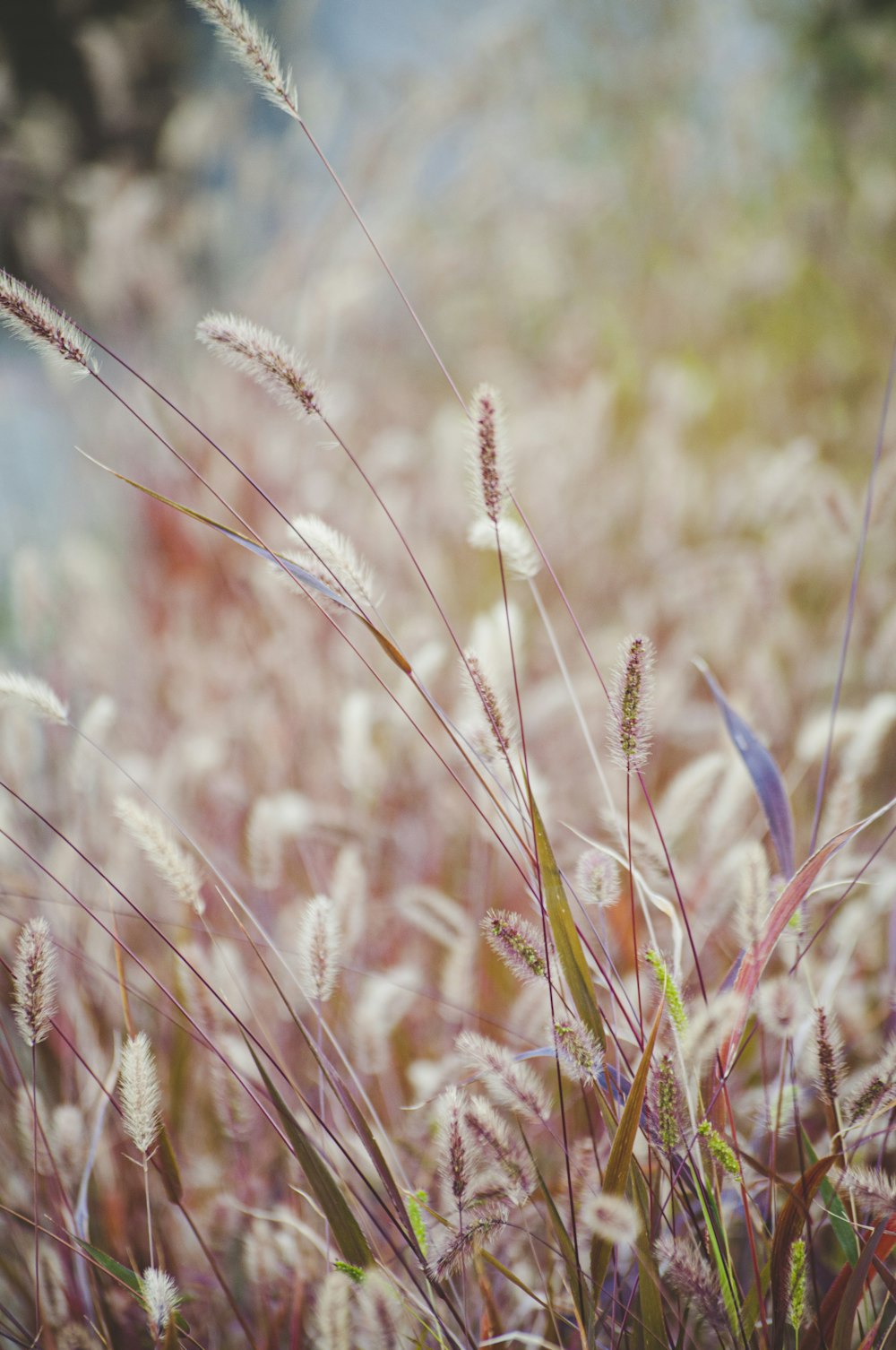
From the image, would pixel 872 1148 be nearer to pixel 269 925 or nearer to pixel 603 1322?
pixel 603 1322

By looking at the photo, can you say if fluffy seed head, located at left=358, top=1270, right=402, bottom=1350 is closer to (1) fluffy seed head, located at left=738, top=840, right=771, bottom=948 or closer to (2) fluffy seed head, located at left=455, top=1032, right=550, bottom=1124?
(2) fluffy seed head, located at left=455, top=1032, right=550, bottom=1124

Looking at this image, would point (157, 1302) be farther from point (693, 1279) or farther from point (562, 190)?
point (562, 190)

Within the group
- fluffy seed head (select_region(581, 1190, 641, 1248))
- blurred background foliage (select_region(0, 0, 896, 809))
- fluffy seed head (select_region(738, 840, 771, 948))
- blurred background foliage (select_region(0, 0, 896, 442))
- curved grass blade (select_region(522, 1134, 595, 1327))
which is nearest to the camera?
fluffy seed head (select_region(581, 1190, 641, 1248))

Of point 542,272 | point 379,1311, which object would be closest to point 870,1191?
point 379,1311

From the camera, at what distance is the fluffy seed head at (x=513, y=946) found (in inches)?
21.5

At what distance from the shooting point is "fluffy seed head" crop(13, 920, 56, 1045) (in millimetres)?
574

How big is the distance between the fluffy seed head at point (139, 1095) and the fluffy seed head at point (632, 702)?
39 centimetres

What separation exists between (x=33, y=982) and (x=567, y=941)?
0.38m

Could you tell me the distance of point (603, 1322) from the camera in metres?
0.62

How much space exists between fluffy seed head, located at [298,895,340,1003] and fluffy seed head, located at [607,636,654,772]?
256mm

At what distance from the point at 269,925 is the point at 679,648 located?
89cm

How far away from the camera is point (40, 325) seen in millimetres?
585

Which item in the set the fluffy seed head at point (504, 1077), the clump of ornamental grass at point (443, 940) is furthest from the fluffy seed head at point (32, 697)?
the fluffy seed head at point (504, 1077)

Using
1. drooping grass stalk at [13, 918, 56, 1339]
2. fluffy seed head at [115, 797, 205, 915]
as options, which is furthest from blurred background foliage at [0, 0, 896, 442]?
drooping grass stalk at [13, 918, 56, 1339]
